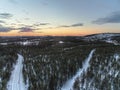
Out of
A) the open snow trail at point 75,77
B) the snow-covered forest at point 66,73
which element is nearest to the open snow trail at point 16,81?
the snow-covered forest at point 66,73

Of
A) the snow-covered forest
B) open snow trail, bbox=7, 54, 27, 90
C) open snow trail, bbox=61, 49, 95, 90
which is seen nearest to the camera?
open snow trail, bbox=7, 54, 27, 90

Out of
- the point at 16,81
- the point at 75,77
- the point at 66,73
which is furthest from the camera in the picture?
the point at 66,73

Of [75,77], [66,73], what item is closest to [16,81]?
[66,73]

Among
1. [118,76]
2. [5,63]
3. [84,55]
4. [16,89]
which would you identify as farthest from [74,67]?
[5,63]

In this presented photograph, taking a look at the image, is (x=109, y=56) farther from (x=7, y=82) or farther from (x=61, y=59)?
(x=7, y=82)

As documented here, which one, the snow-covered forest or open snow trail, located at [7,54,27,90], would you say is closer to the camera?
open snow trail, located at [7,54,27,90]

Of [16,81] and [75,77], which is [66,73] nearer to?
[75,77]

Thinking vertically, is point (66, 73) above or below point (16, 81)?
above

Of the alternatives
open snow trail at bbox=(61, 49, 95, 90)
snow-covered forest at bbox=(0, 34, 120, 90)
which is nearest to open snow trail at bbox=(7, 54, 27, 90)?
snow-covered forest at bbox=(0, 34, 120, 90)

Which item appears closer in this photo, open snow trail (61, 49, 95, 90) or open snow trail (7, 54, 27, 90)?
open snow trail (7, 54, 27, 90)

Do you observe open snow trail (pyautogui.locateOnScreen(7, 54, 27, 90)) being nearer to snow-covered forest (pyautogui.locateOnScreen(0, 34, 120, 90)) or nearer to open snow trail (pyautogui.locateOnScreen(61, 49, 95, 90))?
snow-covered forest (pyautogui.locateOnScreen(0, 34, 120, 90))

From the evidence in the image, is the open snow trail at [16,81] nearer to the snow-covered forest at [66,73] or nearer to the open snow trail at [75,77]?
the snow-covered forest at [66,73]

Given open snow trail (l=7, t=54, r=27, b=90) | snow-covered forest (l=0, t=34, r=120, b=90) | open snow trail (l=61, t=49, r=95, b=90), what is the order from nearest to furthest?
open snow trail (l=7, t=54, r=27, b=90) < snow-covered forest (l=0, t=34, r=120, b=90) < open snow trail (l=61, t=49, r=95, b=90)
